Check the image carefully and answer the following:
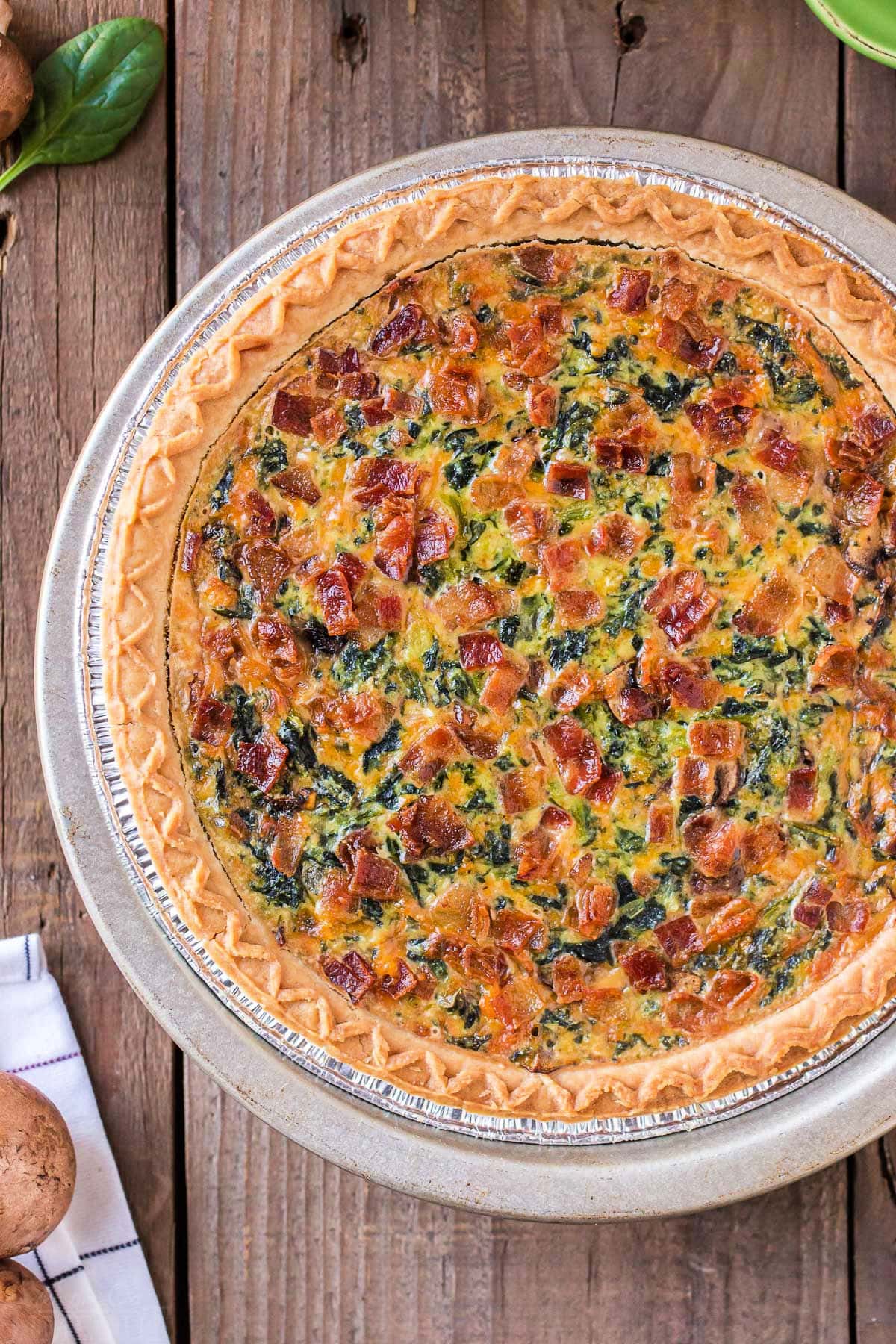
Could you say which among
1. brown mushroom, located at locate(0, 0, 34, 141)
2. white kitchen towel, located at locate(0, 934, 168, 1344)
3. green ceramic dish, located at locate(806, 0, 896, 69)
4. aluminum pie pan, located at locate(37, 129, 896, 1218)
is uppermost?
green ceramic dish, located at locate(806, 0, 896, 69)

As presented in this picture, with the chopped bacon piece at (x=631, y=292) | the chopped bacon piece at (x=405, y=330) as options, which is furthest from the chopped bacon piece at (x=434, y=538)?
the chopped bacon piece at (x=631, y=292)

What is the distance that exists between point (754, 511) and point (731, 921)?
87cm

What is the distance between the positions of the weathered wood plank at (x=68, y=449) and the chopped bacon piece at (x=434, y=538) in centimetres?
98

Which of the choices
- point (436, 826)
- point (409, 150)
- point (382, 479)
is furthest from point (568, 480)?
point (409, 150)

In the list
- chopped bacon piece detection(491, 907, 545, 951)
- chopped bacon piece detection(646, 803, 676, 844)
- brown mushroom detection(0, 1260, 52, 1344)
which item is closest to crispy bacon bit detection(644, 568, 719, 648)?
chopped bacon piece detection(646, 803, 676, 844)

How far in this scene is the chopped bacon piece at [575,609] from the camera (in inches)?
107

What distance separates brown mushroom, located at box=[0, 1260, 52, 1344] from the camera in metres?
2.80

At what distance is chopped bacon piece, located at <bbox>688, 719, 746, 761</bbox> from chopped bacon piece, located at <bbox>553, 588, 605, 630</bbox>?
0.32 m

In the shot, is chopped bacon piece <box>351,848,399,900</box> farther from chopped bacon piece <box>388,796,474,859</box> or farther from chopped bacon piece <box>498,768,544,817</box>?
chopped bacon piece <box>498,768,544,817</box>

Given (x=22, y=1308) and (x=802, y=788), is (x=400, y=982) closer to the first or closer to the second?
(x=802, y=788)

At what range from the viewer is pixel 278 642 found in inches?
107

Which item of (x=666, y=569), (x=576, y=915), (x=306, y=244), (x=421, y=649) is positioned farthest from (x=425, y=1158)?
(x=306, y=244)

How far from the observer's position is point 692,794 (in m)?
2.71

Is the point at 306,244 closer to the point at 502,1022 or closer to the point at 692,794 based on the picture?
the point at 692,794
